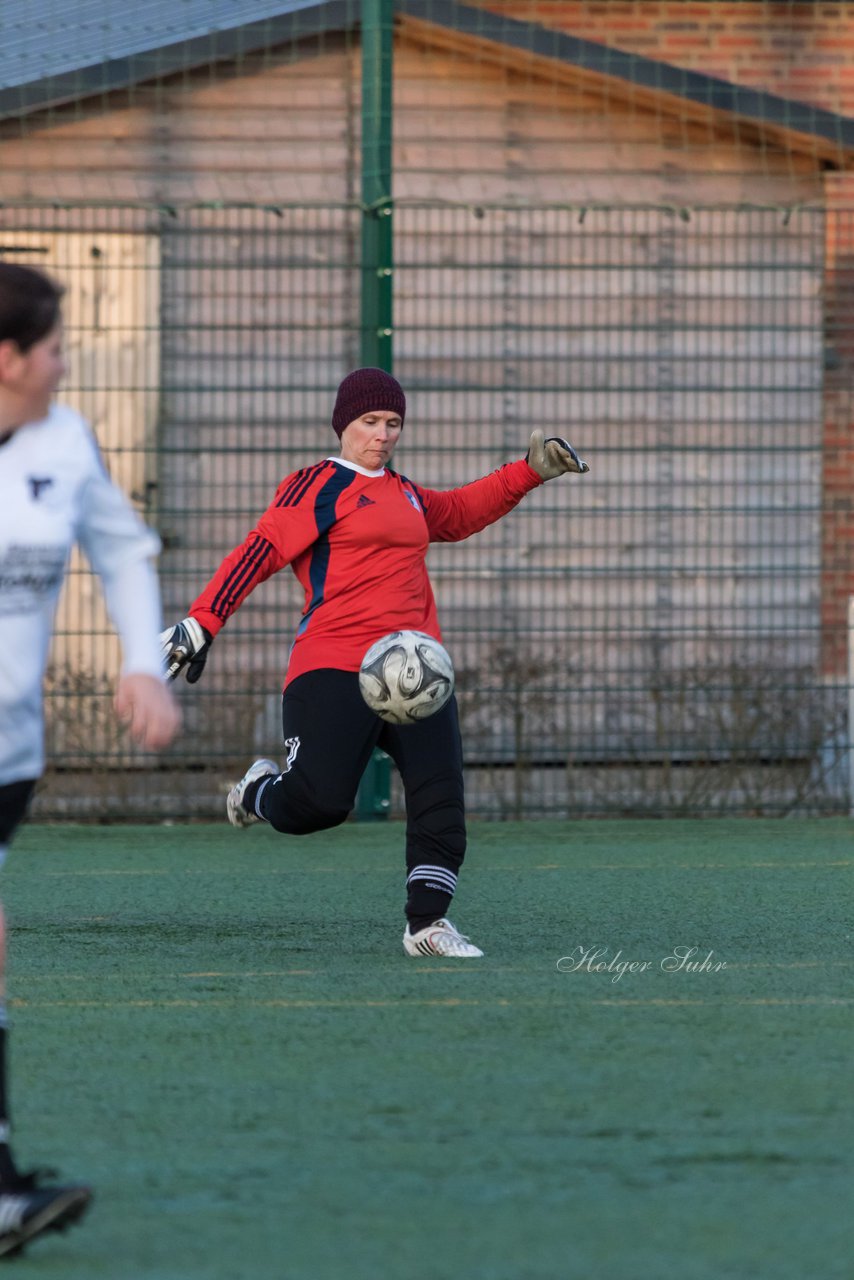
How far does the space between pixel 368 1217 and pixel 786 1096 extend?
118cm

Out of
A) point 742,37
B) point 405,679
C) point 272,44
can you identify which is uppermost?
point 742,37

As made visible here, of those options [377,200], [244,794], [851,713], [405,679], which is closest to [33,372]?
[405,679]

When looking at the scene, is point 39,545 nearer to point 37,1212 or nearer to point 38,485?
point 38,485

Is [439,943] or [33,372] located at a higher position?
[33,372]

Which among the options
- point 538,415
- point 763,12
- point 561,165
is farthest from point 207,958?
point 763,12

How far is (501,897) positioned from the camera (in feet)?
26.3

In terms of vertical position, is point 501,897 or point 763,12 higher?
point 763,12

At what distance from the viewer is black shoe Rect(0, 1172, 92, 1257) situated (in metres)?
3.30

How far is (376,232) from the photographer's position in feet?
35.3

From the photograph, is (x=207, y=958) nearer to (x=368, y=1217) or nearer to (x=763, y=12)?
(x=368, y=1217)

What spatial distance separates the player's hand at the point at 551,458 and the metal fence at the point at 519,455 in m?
3.86

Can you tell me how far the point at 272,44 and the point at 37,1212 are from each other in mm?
10071
